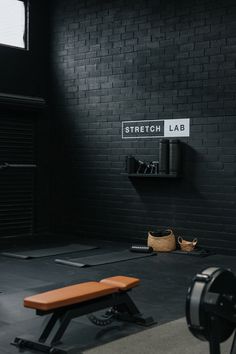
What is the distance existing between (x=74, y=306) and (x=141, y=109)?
190 inches

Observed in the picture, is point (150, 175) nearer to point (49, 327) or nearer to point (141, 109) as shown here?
point (141, 109)

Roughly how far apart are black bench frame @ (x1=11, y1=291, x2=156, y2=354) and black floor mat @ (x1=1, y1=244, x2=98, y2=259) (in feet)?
10.0

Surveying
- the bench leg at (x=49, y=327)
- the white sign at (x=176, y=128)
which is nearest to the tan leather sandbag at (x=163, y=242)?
the white sign at (x=176, y=128)

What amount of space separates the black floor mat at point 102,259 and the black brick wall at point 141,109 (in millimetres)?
816

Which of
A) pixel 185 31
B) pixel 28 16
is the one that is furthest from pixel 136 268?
pixel 28 16

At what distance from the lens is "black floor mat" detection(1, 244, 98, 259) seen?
7.23 m

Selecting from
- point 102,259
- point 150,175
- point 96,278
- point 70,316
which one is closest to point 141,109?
point 150,175

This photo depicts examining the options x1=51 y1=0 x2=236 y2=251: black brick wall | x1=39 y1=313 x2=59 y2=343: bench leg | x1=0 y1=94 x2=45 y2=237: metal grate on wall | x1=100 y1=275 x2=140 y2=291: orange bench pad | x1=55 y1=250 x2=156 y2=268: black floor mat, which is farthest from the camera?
x1=0 y1=94 x2=45 y2=237: metal grate on wall

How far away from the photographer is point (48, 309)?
11.9 ft

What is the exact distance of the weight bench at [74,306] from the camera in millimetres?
3666

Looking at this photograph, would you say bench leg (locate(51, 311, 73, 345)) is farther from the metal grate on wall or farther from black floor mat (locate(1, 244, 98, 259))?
the metal grate on wall

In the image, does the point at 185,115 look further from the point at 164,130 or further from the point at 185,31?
the point at 185,31

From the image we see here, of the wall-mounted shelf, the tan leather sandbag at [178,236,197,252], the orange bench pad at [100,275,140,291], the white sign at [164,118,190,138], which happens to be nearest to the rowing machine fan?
the orange bench pad at [100,275,140,291]

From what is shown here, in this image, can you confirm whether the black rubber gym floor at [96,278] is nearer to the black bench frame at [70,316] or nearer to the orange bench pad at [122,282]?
the black bench frame at [70,316]
